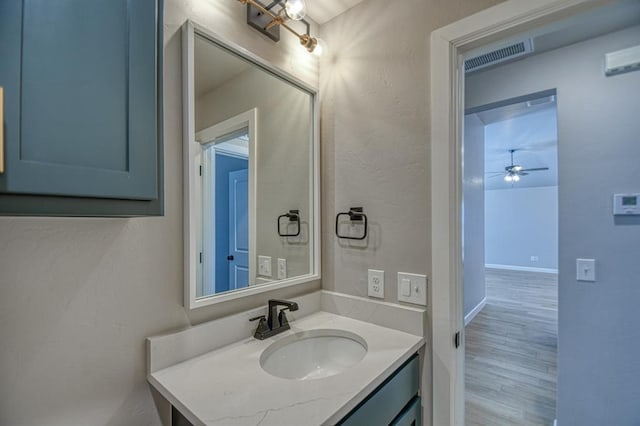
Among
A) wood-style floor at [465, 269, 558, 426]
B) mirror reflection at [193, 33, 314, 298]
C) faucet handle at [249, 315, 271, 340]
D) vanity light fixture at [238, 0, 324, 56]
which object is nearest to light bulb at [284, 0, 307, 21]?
vanity light fixture at [238, 0, 324, 56]

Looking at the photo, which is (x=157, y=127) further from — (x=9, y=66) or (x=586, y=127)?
(x=586, y=127)

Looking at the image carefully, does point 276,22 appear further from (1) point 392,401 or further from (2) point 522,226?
(2) point 522,226

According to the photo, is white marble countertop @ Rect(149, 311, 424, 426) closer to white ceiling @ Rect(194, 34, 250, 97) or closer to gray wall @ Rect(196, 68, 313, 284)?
gray wall @ Rect(196, 68, 313, 284)

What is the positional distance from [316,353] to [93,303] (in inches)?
34.1

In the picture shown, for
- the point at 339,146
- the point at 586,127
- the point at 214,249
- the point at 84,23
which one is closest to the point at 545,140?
the point at 586,127

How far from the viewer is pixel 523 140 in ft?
14.9

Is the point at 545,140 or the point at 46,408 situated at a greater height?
the point at 545,140

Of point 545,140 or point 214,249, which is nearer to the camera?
point 214,249

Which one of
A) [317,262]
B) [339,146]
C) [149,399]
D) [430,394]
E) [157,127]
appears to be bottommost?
[430,394]

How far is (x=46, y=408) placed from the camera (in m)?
0.76

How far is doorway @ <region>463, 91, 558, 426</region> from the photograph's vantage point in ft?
7.22

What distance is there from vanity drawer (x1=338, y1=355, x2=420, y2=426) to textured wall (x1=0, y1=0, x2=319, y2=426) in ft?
2.06

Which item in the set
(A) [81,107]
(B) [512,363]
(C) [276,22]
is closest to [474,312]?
(B) [512,363]

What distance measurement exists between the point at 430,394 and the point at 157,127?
56.2 inches
